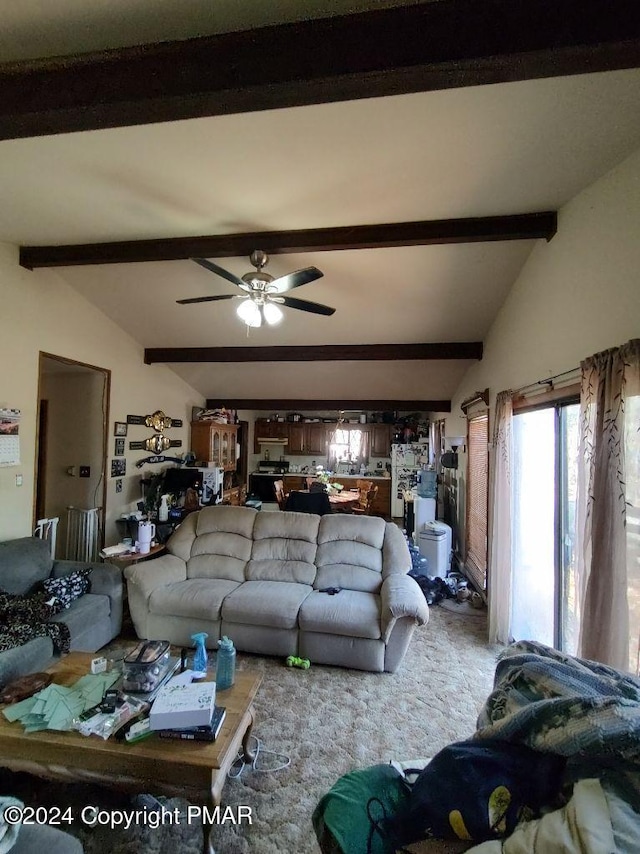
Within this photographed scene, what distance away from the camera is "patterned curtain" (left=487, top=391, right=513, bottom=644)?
2.79 meters

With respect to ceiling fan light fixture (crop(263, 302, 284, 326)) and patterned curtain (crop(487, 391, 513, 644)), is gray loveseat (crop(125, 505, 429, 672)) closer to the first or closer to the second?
patterned curtain (crop(487, 391, 513, 644))

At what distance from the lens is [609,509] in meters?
1.57

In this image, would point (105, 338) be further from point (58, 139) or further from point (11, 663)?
point (11, 663)

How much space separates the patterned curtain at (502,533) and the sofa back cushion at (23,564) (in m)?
3.39

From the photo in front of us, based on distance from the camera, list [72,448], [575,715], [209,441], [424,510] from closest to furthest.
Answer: [575,715] → [72,448] → [424,510] → [209,441]

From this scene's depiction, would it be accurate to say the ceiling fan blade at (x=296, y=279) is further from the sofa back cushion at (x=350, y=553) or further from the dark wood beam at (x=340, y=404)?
the dark wood beam at (x=340, y=404)

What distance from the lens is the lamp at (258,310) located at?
2607 millimetres

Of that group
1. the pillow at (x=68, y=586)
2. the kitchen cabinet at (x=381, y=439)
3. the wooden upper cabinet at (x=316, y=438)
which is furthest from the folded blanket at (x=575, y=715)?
the wooden upper cabinet at (x=316, y=438)

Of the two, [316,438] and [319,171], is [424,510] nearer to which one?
[316,438]

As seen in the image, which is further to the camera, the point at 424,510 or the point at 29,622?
the point at 424,510

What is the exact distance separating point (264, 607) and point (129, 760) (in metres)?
1.25

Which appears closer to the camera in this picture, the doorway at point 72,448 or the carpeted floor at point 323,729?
the carpeted floor at point 323,729

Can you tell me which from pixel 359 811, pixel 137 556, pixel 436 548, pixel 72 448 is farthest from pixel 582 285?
pixel 72 448

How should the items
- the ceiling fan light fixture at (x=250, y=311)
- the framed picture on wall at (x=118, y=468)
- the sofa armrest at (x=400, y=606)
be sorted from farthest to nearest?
the framed picture on wall at (x=118, y=468) → the ceiling fan light fixture at (x=250, y=311) → the sofa armrest at (x=400, y=606)
